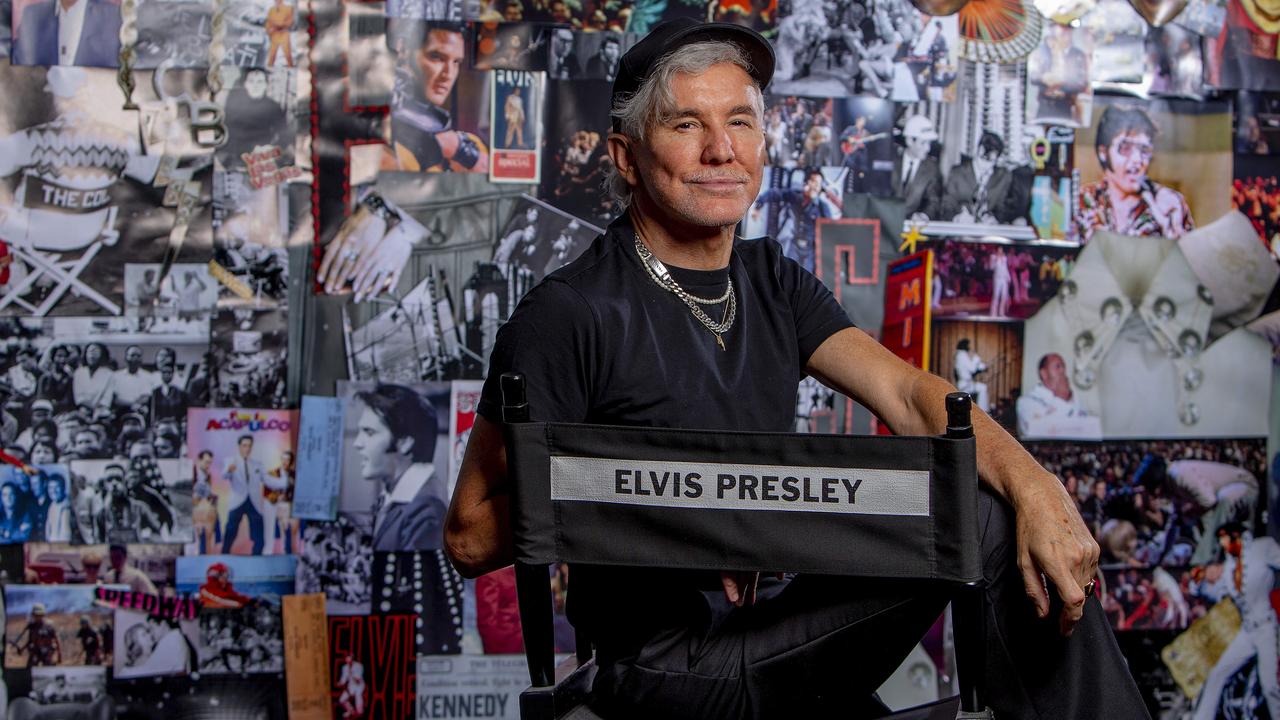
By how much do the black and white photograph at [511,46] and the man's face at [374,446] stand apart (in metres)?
0.86

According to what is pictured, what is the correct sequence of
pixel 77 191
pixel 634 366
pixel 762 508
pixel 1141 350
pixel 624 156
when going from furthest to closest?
pixel 1141 350 → pixel 77 191 → pixel 624 156 → pixel 634 366 → pixel 762 508

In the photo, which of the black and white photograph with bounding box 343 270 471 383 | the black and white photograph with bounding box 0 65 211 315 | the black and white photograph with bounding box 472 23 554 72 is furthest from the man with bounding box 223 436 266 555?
the black and white photograph with bounding box 472 23 554 72

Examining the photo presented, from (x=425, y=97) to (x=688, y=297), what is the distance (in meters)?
1.30

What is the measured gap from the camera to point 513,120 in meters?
2.51

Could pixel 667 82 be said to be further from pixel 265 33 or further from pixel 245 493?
pixel 245 493

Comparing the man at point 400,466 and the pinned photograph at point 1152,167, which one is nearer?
the man at point 400,466

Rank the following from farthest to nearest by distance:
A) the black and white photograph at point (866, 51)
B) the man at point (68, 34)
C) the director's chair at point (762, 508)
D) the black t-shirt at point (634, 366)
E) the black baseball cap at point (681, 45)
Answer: the black and white photograph at point (866, 51) → the man at point (68, 34) → the black baseball cap at point (681, 45) → the black t-shirt at point (634, 366) → the director's chair at point (762, 508)

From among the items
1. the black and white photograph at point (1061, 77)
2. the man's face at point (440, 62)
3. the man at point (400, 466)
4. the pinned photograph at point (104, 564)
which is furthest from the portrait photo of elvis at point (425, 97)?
the black and white photograph at point (1061, 77)

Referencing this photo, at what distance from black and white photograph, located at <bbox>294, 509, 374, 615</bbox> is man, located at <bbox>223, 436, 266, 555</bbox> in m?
0.11

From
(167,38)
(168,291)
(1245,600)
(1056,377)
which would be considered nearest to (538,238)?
(168,291)

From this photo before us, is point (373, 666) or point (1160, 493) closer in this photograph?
point (373, 666)

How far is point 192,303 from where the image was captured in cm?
246

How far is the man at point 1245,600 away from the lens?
8.91 feet

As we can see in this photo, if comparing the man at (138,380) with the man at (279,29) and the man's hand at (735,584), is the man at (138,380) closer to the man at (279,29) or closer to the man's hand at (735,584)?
the man at (279,29)
